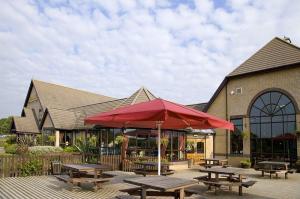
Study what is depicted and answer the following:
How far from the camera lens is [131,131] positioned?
2245 cm

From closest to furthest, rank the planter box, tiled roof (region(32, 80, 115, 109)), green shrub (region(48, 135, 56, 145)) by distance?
the planter box < green shrub (region(48, 135, 56, 145)) < tiled roof (region(32, 80, 115, 109))

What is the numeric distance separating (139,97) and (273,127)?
10190 mm

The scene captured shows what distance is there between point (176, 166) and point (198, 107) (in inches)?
503

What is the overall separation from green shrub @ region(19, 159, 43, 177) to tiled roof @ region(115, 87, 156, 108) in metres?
10.5

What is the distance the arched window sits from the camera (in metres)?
22.8

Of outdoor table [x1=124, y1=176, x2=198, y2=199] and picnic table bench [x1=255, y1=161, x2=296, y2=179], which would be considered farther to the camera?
picnic table bench [x1=255, y1=161, x2=296, y2=179]

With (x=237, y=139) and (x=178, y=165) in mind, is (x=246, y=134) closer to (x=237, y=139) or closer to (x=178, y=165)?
(x=237, y=139)

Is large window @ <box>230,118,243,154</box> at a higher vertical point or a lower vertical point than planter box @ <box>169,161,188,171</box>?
higher

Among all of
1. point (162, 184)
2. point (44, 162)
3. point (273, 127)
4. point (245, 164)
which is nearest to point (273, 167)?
point (245, 164)

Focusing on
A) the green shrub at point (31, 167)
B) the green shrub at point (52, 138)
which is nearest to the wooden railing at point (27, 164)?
the green shrub at point (31, 167)

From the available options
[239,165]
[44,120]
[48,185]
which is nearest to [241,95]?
[239,165]

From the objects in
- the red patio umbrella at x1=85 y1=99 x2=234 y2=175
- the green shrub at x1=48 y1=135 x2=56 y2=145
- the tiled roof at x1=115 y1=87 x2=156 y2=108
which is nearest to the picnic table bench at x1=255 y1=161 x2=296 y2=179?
the red patio umbrella at x1=85 y1=99 x2=234 y2=175

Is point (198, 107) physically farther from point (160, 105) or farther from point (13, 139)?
point (160, 105)

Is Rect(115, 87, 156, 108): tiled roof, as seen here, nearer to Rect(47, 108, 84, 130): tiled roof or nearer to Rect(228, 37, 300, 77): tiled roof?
Rect(228, 37, 300, 77): tiled roof
